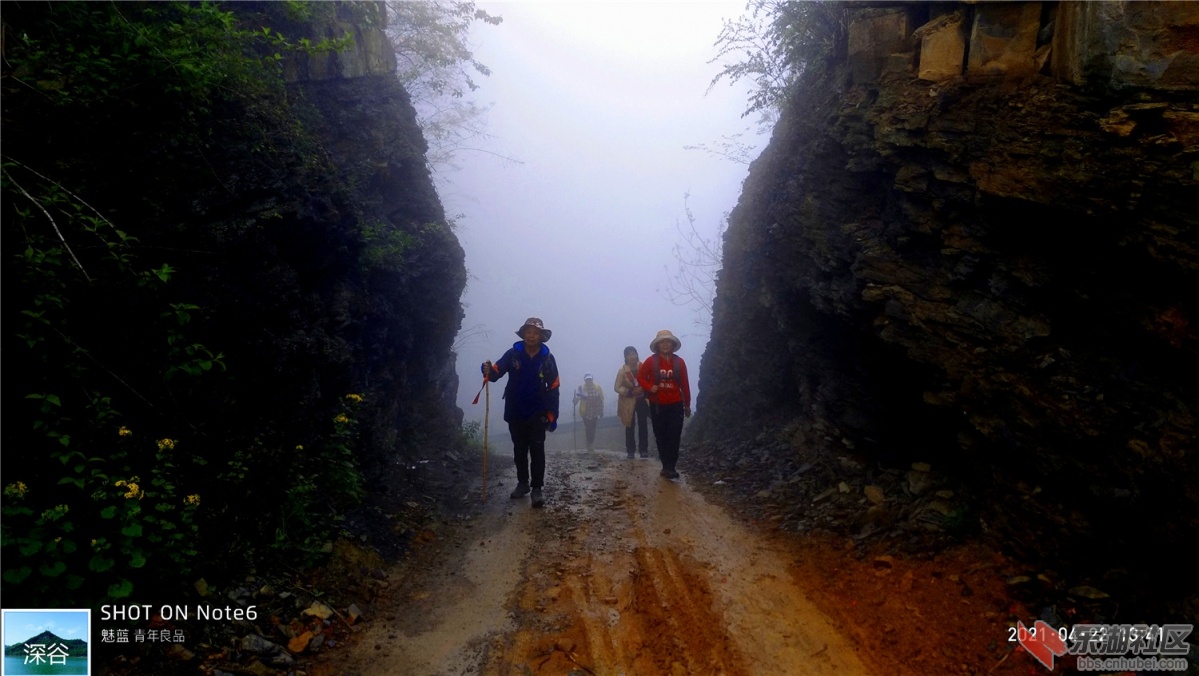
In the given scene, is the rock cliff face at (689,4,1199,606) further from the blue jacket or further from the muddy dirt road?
the blue jacket

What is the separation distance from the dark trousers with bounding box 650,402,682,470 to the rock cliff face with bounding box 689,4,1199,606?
2.44 meters

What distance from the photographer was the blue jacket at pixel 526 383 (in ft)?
29.6

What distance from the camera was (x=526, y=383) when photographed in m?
9.03

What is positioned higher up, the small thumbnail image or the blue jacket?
the blue jacket

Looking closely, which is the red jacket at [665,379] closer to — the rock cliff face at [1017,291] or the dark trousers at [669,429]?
the dark trousers at [669,429]

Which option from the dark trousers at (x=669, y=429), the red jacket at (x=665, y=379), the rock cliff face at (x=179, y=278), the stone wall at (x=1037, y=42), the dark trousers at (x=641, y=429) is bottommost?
the dark trousers at (x=641, y=429)

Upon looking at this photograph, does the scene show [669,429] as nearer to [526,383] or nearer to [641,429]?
[526,383]

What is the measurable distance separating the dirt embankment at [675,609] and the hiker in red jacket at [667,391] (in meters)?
2.95

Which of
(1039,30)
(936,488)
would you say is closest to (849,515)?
(936,488)

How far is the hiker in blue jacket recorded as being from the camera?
355 inches

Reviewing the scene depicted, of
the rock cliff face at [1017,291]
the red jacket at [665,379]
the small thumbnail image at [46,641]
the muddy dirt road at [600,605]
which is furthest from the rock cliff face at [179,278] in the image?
the rock cliff face at [1017,291]

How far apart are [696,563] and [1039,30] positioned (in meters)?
6.40

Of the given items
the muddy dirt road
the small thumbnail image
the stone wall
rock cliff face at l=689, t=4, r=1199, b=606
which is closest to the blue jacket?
the muddy dirt road

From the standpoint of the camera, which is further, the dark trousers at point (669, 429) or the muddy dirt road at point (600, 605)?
the dark trousers at point (669, 429)
